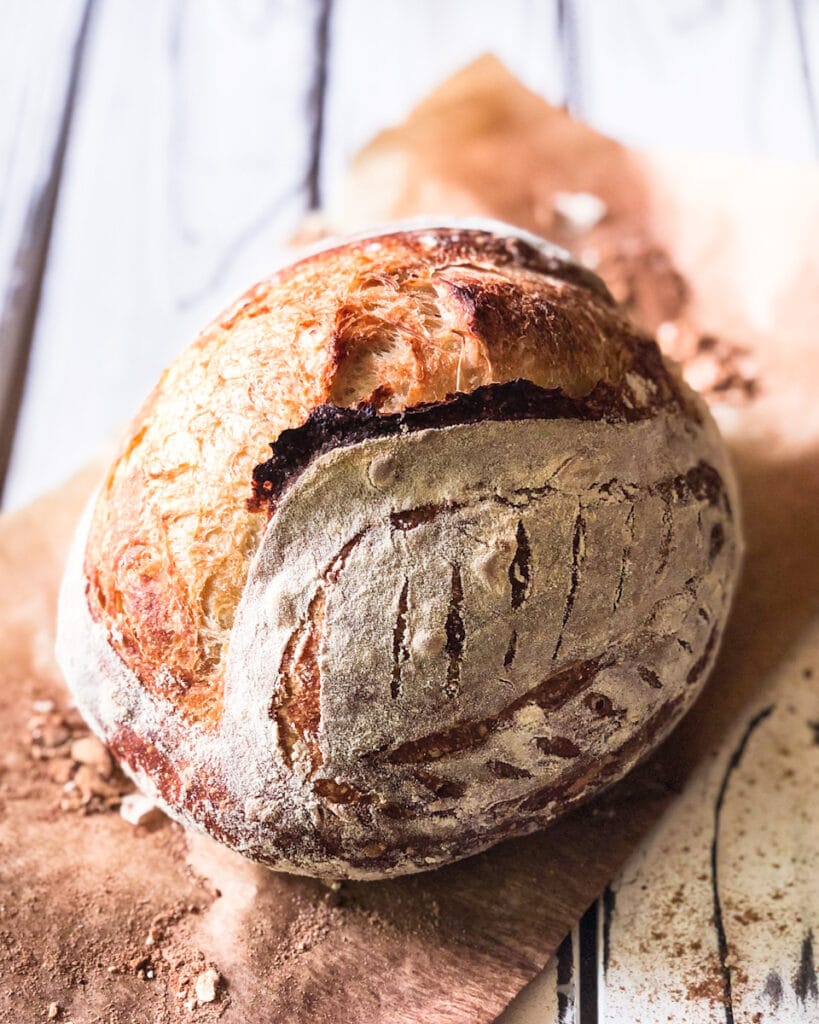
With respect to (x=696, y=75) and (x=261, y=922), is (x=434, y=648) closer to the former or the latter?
(x=261, y=922)

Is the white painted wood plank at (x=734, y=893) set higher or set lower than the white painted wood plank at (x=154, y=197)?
lower

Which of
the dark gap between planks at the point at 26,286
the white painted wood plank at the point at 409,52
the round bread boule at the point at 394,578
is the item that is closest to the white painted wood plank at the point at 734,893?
the round bread boule at the point at 394,578

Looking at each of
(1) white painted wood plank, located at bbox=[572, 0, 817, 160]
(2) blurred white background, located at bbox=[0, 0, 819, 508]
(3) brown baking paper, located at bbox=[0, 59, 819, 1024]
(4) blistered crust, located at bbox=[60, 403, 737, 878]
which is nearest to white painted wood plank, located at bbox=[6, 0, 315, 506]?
(2) blurred white background, located at bbox=[0, 0, 819, 508]

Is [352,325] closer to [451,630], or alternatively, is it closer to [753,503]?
[451,630]

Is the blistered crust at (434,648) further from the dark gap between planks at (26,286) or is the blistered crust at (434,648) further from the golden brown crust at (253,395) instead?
the dark gap between planks at (26,286)

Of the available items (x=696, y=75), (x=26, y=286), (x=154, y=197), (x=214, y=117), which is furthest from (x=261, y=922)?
(x=696, y=75)

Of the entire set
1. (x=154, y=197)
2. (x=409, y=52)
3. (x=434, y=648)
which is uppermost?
(x=409, y=52)
